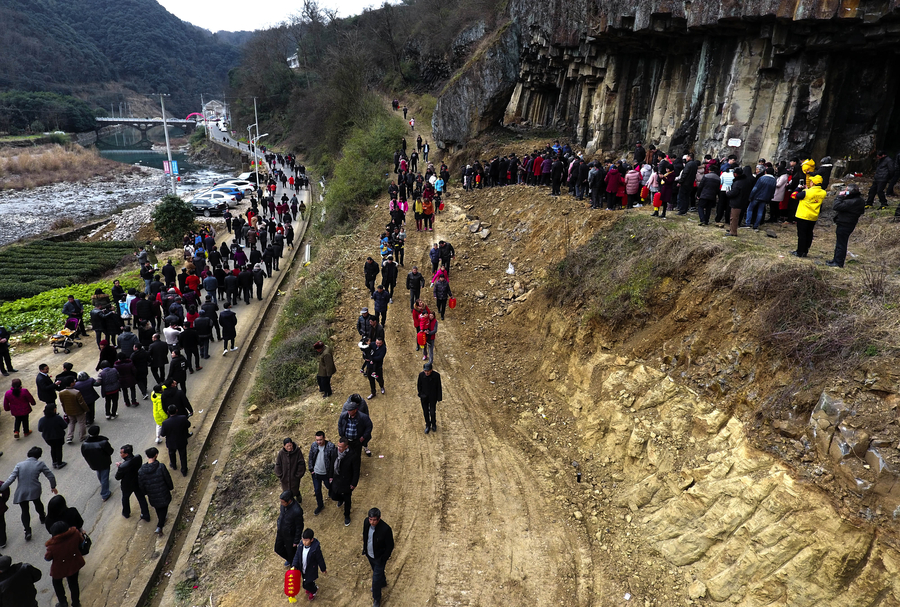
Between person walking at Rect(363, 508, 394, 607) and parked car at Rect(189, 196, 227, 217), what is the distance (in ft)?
107

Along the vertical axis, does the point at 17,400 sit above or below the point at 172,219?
below

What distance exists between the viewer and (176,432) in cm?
998

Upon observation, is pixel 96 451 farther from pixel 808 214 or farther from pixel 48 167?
pixel 48 167

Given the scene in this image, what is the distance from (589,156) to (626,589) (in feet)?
59.4

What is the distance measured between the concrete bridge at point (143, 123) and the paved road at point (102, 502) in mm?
97514

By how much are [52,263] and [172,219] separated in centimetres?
612

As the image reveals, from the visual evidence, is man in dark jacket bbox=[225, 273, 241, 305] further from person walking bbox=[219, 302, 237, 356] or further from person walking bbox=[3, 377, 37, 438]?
person walking bbox=[3, 377, 37, 438]

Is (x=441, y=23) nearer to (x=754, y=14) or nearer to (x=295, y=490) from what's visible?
(x=754, y=14)

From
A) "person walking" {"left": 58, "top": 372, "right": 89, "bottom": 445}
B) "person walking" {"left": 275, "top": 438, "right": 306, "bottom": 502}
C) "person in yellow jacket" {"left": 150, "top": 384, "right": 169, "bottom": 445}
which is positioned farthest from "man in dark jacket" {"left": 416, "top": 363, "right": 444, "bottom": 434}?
"person walking" {"left": 58, "top": 372, "right": 89, "bottom": 445}

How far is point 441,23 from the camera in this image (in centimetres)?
4566

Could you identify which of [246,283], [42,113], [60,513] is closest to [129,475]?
[60,513]

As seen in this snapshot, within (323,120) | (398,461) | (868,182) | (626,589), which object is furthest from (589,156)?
(323,120)

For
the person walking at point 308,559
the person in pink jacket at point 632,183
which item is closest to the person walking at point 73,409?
the person walking at point 308,559

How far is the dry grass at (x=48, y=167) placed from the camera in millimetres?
56000
